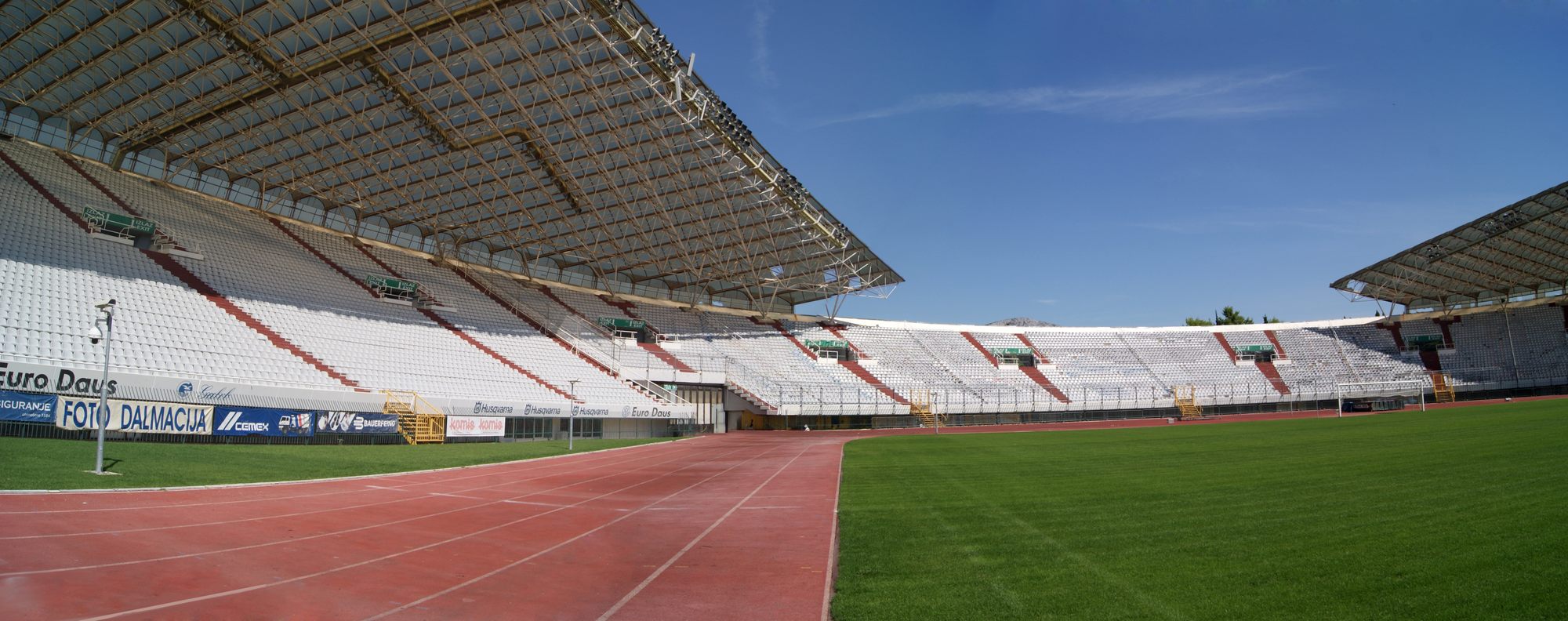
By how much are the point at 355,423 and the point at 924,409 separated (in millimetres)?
36657

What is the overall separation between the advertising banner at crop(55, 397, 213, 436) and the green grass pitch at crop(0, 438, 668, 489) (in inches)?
27.1

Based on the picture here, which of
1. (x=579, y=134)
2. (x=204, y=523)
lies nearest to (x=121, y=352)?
(x=579, y=134)

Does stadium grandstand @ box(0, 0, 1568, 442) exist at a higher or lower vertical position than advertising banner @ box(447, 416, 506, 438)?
higher

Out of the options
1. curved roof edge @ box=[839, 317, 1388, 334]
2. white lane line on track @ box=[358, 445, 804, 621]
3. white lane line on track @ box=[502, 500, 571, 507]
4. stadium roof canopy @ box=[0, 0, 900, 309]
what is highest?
stadium roof canopy @ box=[0, 0, 900, 309]

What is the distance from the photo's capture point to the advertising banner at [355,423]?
28094 mm

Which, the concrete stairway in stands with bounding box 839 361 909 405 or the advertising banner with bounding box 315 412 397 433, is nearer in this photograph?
the advertising banner with bounding box 315 412 397 433

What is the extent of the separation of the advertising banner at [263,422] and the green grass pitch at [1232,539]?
69.7ft

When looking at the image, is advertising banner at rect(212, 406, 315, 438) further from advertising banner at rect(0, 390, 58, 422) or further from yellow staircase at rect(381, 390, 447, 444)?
advertising banner at rect(0, 390, 58, 422)

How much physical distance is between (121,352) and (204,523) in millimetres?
20352

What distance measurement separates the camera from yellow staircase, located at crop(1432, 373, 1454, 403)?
55.1 m

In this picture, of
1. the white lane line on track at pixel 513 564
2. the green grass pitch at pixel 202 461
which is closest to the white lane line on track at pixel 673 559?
the white lane line on track at pixel 513 564

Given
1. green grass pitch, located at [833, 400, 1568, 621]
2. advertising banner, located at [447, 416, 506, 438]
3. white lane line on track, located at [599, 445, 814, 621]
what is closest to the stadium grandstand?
advertising banner, located at [447, 416, 506, 438]

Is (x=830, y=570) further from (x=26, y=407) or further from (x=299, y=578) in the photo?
(x=26, y=407)

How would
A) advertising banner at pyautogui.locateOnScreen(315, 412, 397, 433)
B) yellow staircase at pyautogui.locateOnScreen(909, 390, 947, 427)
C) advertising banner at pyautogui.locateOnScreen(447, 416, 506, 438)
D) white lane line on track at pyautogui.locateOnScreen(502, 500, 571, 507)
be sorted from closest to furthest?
white lane line on track at pyautogui.locateOnScreen(502, 500, 571, 507) < advertising banner at pyautogui.locateOnScreen(315, 412, 397, 433) < advertising banner at pyautogui.locateOnScreen(447, 416, 506, 438) < yellow staircase at pyautogui.locateOnScreen(909, 390, 947, 427)
